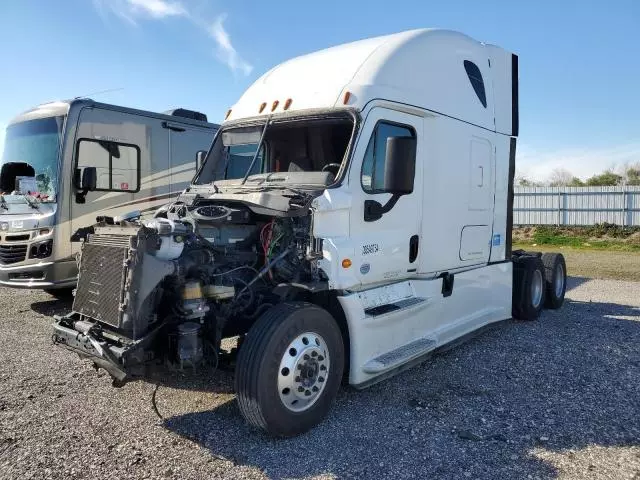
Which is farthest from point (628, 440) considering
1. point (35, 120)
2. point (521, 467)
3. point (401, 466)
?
point (35, 120)

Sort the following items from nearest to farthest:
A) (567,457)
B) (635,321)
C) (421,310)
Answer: (567,457) < (421,310) < (635,321)

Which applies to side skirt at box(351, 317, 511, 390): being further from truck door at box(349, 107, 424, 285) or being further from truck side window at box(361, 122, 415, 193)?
truck side window at box(361, 122, 415, 193)

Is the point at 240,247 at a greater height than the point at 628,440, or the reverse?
the point at 240,247

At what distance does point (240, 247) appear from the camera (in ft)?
14.9

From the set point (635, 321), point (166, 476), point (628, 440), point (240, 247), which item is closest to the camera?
point (166, 476)

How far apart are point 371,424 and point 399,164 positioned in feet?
7.23

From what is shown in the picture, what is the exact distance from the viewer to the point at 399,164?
4414 mm

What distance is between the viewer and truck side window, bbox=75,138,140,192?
28.9 ft

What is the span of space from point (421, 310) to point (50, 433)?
356 cm

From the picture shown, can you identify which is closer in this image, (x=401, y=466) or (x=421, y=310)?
(x=401, y=466)

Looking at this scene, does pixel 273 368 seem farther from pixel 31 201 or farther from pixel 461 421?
pixel 31 201

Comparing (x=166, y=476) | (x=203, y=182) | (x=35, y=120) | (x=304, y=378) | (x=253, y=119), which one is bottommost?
Result: (x=166, y=476)

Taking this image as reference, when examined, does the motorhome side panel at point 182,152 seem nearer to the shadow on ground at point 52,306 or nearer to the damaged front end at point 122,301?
the shadow on ground at point 52,306

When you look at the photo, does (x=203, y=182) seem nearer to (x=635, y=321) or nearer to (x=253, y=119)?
(x=253, y=119)
